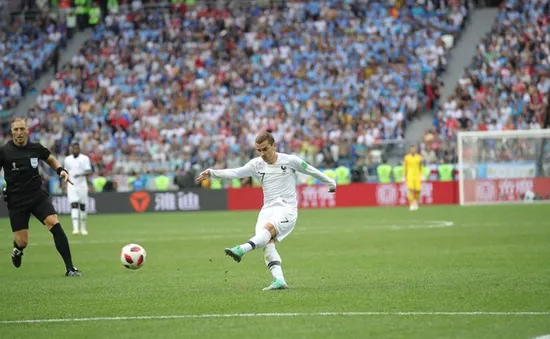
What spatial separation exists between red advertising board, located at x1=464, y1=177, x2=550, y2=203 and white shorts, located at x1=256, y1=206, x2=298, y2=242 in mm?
27287

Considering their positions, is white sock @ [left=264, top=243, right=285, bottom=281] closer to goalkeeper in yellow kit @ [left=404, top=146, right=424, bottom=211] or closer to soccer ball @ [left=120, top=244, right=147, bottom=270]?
soccer ball @ [left=120, top=244, right=147, bottom=270]

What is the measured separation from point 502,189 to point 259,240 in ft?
94.2

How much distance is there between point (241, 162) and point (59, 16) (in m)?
16.2

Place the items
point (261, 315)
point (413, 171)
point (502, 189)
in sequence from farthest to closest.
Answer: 1. point (502, 189)
2. point (413, 171)
3. point (261, 315)

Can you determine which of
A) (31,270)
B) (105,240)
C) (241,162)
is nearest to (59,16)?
(241,162)

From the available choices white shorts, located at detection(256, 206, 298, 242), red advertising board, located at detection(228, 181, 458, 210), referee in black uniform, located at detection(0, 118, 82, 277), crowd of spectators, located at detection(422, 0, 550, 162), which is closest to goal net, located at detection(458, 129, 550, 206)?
crowd of spectators, located at detection(422, 0, 550, 162)

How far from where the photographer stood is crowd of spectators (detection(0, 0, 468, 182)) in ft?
145

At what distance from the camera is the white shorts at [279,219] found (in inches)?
525

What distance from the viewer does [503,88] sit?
43.9 metres

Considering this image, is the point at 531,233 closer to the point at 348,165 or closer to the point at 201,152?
the point at 348,165

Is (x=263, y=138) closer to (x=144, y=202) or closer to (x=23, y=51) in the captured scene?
(x=144, y=202)

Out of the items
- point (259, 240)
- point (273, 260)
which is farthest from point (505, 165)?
point (259, 240)

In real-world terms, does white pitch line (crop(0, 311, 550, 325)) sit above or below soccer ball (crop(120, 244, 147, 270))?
below

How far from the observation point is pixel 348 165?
4200 cm
